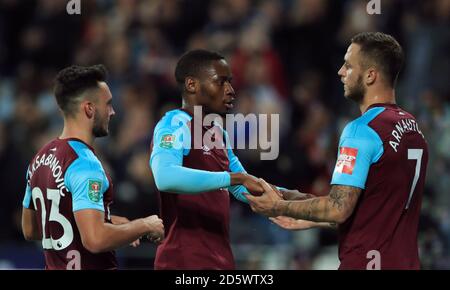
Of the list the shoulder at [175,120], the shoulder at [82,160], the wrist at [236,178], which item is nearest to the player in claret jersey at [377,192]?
the wrist at [236,178]

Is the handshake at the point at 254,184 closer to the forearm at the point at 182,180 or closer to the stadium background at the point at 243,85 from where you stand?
the forearm at the point at 182,180

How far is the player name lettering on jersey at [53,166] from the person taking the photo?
4.68 metres

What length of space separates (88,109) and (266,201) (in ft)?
4.01

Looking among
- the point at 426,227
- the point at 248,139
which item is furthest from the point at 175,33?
the point at 426,227

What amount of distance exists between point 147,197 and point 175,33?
2.79m

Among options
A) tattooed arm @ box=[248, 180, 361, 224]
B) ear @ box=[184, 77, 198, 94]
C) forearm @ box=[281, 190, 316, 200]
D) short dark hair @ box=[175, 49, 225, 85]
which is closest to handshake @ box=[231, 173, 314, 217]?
tattooed arm @ box=[248, 180, 361, 224]

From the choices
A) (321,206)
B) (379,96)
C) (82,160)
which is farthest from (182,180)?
(379,96)

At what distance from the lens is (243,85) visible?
377 inches

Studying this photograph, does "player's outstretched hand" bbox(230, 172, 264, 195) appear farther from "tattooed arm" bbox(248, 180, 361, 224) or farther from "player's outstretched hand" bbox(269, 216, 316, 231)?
"player's outstretched hand" bbox(269, 216, 316, 231)

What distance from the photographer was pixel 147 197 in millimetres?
8508

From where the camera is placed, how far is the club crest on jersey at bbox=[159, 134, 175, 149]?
4941mm

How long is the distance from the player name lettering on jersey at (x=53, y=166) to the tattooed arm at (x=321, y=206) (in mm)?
1255

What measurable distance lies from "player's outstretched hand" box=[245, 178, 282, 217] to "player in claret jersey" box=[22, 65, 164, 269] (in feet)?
2.26

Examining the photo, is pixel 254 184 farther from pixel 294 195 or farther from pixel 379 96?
pixel 379 96
